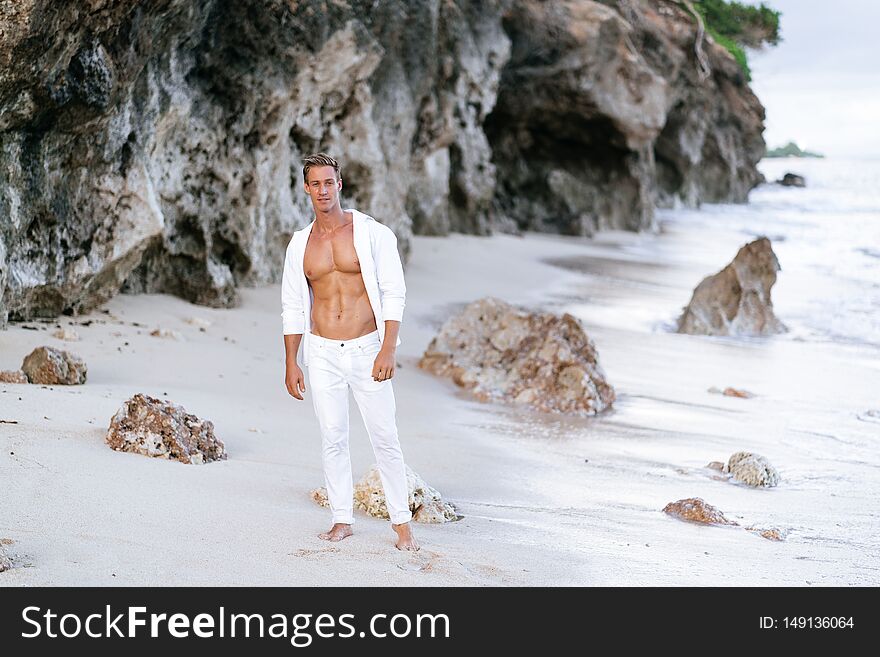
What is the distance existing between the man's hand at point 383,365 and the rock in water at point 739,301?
8.24m

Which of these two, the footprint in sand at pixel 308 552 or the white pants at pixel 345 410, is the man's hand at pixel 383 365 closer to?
the white pants at pixel 345 410

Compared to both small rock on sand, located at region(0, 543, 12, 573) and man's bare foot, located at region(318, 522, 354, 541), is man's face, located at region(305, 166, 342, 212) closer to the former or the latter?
man's bare foot, located at region(318, 522, 354, 541)

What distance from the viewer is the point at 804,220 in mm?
33281

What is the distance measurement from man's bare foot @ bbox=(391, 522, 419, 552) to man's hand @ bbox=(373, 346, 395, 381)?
0.60 metres

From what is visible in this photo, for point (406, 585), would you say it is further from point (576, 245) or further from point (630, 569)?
point (576, 245)

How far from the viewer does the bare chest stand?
4027mm

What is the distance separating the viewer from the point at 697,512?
485 cm

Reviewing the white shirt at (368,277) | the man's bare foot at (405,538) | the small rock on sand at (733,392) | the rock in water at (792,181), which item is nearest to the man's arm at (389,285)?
the white shirt at (368,277)

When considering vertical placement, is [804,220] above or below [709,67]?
below

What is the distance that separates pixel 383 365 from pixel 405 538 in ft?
2.27

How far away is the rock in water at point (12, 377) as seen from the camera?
5637mm

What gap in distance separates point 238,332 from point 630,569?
5.56m

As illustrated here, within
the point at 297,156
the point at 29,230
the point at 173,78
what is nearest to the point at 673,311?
the point at 297,156

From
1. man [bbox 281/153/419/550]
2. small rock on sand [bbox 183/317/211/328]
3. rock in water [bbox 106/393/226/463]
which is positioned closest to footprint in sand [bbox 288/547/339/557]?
man [bbox 281/153/419/550]
